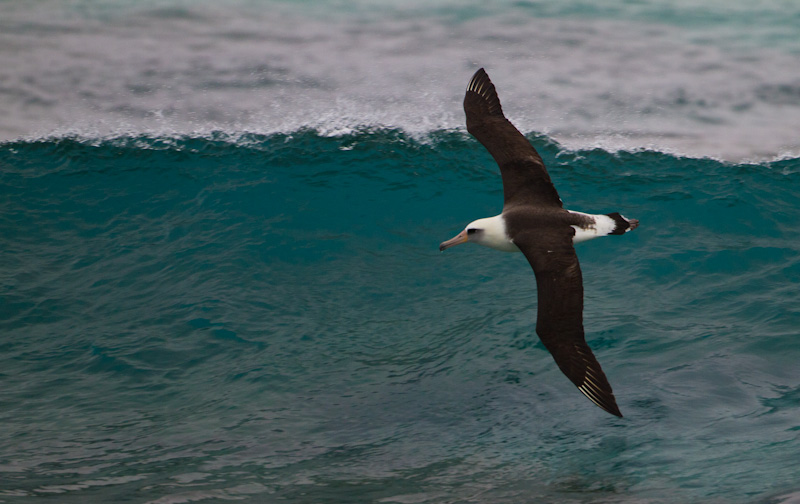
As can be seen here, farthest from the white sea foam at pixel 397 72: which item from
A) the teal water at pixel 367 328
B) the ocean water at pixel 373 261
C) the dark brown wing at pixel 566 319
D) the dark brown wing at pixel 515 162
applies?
the dark brown wing at pixel 566 319

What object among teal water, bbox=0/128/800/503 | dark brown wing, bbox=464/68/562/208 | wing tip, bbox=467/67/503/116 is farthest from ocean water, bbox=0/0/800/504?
wing tip, bbox=467/67/503/116

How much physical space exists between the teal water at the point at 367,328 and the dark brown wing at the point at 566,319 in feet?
3.61

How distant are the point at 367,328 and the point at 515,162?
370 centimetres

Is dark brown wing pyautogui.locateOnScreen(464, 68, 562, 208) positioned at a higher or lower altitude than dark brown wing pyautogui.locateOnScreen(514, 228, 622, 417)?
higher

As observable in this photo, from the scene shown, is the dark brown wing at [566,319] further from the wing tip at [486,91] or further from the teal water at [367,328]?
the wing tip at [486,91]

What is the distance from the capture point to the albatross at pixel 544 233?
7.65 metres

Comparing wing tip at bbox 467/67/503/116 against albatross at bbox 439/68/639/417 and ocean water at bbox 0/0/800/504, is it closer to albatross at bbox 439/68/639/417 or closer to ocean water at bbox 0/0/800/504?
albatross at bbox 439/68/639/417

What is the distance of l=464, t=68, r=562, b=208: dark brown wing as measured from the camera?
9469 mm

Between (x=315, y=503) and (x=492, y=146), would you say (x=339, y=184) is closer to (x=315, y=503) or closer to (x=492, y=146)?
(x=492, y=146)

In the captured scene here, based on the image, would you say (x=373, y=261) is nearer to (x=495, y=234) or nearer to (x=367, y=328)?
(x=367, y=328)

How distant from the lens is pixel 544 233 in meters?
8.90

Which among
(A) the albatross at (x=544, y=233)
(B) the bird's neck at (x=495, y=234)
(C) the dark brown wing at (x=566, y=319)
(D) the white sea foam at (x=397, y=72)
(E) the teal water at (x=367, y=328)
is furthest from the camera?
(D) the white sea foam at (x=397, y=72)

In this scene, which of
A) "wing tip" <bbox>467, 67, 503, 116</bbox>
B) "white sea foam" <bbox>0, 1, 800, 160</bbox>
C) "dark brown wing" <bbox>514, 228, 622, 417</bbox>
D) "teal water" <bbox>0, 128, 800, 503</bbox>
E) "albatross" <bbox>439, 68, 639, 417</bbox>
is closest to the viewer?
"dark brown wing" <bbox>514, 228, 622, 417</bbox>

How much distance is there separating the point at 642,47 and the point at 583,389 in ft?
48.0
